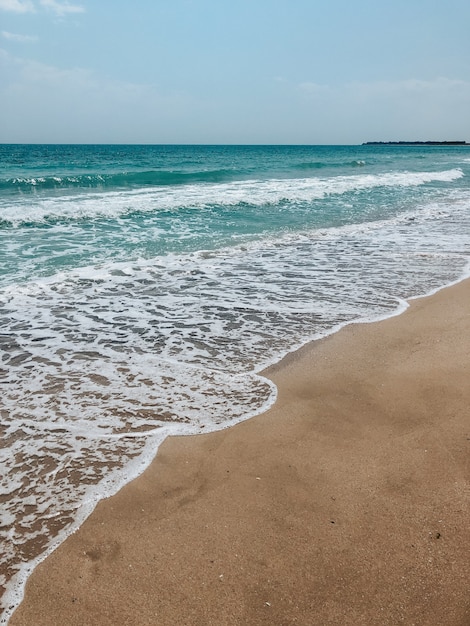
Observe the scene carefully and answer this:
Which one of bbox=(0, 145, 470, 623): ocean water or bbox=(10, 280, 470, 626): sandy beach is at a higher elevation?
bbox=(0, 145, 470, 623): ocean water

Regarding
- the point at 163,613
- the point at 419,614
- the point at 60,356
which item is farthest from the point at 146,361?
the point at 419,614

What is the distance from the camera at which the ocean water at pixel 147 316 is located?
3.02 m

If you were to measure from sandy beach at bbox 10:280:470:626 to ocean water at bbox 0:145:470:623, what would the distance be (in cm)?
21

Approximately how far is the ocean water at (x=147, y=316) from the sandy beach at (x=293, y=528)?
8.4 inches

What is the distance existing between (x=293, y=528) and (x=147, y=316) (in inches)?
150

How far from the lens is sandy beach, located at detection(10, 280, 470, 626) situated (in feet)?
6.73

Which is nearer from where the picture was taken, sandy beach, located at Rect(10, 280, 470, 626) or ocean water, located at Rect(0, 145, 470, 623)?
sandy beach, located at Rect(10, 280, 470, 626)

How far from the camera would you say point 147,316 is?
5.84 metres

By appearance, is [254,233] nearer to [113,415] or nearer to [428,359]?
[428,359]

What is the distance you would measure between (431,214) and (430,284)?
8753mm

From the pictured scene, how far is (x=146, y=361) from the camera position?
4520 mm

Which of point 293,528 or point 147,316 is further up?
point 147,316

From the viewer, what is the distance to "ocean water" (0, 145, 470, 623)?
9.89 ft

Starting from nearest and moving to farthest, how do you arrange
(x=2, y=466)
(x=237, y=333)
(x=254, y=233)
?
(x=2, y=466) < (x=237, y=333) < (x=254, y=233)
